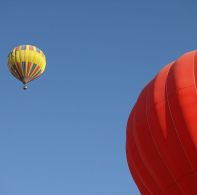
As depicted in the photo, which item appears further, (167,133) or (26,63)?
(26,63)

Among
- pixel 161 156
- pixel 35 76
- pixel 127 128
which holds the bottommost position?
pixel 161 156

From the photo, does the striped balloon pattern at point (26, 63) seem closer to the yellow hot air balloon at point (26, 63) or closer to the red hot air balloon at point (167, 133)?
the yellow hot air balloon at point (26, 63)

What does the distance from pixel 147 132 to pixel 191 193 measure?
2.39 meters

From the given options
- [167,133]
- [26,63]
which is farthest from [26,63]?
[167,133]

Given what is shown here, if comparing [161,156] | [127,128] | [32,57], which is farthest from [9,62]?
[161,156]

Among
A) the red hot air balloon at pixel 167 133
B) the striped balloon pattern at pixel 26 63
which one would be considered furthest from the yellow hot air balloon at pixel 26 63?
the red hot air balloon at pixel 167 133

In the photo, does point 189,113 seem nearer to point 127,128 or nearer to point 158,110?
point 158,110

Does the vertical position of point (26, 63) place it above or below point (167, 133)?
above

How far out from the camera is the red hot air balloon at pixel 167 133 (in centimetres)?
1841

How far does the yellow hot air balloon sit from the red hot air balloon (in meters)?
14.7

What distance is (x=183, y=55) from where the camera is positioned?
67.6 feet

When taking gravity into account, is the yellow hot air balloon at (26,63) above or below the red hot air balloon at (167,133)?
above

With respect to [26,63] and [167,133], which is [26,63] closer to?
[26,63]

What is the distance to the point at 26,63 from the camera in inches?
1345
